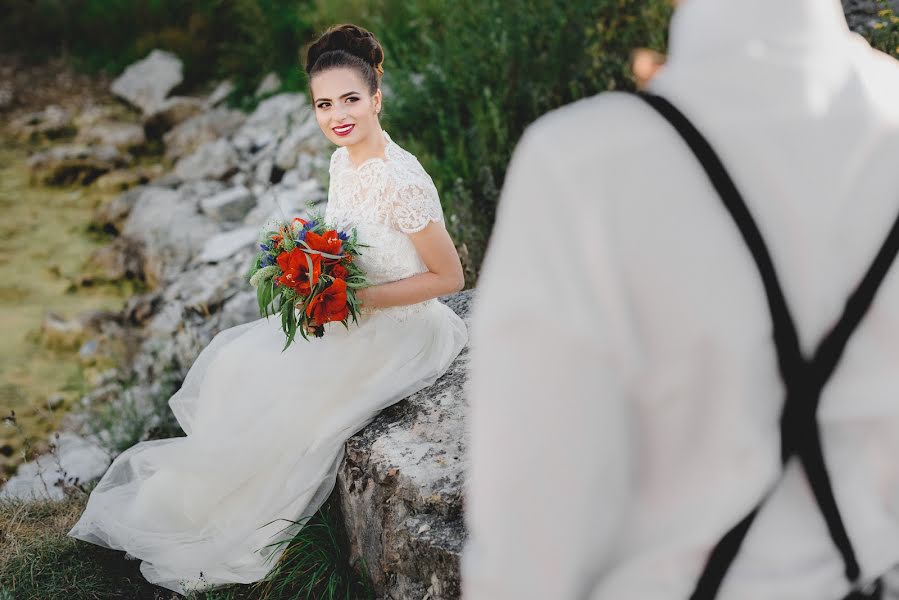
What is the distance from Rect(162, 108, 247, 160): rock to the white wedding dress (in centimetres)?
655

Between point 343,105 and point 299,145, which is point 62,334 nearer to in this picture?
point 299,145

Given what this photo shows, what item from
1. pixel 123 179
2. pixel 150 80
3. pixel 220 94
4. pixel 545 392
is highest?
pixel 150 80

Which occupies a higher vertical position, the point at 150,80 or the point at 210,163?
the point at 150,80

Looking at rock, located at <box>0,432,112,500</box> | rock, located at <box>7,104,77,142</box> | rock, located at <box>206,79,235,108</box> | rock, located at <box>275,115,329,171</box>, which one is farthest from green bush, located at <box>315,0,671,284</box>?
rock, located at <box>7,104,77,142</box>

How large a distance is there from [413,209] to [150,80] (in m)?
8.97

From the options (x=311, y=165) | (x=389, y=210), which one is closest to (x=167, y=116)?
(x=311, y=165)

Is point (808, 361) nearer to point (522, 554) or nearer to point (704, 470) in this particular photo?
point (704, 470)

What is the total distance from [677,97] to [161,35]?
38.7ft

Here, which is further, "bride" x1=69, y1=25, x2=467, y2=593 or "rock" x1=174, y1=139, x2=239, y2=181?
"rock" x1=174, y1=139, x2=239, y2=181

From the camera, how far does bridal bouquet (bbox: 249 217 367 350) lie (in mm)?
2734

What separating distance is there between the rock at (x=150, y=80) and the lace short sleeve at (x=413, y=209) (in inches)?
324

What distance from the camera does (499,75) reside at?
5.79 m

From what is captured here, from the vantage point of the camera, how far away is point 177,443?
10.4ft

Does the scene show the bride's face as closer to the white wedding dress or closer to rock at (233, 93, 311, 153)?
the white wedding dress
